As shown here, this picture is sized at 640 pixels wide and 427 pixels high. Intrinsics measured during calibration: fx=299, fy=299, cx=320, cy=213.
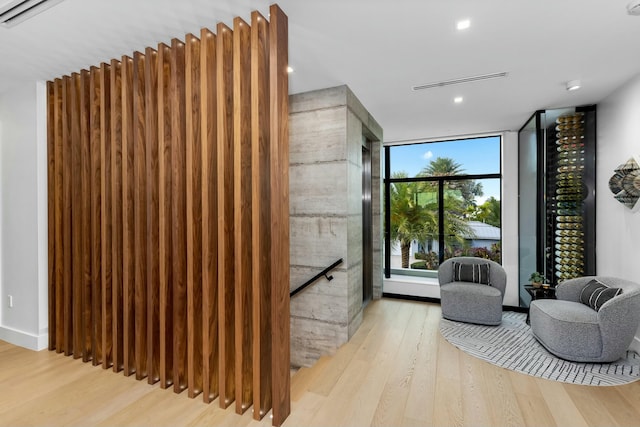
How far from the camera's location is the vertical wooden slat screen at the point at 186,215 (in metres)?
2.02

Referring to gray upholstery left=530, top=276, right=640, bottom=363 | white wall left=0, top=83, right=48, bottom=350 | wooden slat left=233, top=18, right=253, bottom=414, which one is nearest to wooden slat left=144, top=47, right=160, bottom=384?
wooden slat left=233, top=18, right=253, bottom=414

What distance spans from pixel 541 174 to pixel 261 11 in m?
3.98

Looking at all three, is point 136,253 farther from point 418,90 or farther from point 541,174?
point 541,174

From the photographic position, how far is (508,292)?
4.73 metres

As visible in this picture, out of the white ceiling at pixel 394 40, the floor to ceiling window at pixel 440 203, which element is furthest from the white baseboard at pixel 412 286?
the white ceiling at pixel 394 40

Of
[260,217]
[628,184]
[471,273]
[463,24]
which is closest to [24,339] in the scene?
[260,217]

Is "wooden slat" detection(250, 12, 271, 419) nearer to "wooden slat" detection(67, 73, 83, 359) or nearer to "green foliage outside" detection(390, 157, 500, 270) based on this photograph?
"wooden slat" detection(67, 73, 83, 359)

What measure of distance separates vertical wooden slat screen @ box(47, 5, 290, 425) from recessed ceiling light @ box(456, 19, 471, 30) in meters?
1.20

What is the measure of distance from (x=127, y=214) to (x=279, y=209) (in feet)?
4.76

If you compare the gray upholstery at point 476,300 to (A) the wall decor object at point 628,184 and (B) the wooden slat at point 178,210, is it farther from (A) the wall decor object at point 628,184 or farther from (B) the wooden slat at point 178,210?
(B) the wooden slat at point 178,210

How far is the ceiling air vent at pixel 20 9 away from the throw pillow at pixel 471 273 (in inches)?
191

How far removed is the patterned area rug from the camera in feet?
8.51

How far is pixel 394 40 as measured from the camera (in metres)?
2.29

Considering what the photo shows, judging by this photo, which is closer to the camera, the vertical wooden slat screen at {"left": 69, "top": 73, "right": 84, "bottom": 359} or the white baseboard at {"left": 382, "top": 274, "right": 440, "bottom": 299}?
the vertical wooden slat screen at {"left": 69, "top": 73, "right": 84, "bottom": 359}
